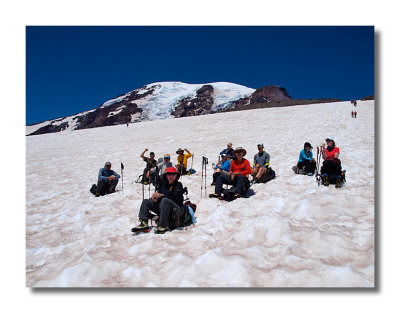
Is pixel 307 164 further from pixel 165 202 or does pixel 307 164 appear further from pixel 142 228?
pixel 142 228

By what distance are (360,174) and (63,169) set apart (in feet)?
45.9

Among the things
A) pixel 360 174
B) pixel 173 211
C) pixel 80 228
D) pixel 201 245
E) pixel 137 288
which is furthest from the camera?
pixel 360 174

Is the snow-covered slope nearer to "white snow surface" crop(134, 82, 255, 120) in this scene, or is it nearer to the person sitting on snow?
"white snow surface" crop(134, 82, 255, 120)

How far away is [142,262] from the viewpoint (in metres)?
3.49

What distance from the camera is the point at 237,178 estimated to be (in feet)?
21.1

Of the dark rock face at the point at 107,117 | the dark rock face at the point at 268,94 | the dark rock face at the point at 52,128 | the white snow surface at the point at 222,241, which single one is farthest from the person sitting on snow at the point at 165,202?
the dark rock face at the point at 52,128

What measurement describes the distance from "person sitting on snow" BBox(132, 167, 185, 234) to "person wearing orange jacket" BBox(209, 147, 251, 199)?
174 cm

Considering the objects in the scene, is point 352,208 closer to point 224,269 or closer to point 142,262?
point 224,269

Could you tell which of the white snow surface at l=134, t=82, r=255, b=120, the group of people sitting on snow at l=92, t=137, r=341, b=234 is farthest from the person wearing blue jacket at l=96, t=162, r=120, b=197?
the white snow surface at l=134, t=82, r=255, b=120

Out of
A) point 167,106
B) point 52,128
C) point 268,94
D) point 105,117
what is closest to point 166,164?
point 167,106

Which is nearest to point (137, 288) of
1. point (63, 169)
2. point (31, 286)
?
point (31, 286)

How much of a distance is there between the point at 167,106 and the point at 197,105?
17.7 m

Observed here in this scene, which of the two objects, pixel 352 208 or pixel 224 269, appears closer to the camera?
pixel 224 269

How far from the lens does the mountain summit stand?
12244cm
